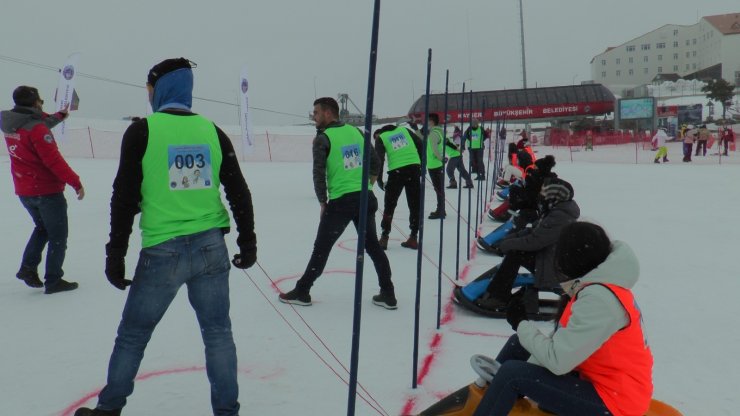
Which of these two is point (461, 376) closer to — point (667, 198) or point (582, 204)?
point (582, 204)

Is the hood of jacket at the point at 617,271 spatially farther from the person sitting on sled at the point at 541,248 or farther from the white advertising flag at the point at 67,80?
the white advertising flag at the point at 67,80

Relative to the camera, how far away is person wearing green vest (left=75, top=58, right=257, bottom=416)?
207 centimetres

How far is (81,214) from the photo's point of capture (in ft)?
29.0

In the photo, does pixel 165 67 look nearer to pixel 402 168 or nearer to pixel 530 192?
pixel 530 192

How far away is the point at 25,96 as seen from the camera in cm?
399

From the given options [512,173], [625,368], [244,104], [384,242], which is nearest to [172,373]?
[625,368]

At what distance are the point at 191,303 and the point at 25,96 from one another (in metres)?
2.82

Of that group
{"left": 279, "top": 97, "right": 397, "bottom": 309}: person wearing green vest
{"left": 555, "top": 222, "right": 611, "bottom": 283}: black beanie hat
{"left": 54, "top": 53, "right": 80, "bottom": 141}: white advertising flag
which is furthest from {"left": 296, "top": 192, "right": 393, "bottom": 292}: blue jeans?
{"left": 54, "top": 53, "right": 80, "bottom": 141}: white advertising flag

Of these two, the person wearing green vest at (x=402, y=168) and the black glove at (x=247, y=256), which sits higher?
the person wearing green vest at (x=402, y=168)

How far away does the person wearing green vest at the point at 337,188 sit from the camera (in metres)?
3.96

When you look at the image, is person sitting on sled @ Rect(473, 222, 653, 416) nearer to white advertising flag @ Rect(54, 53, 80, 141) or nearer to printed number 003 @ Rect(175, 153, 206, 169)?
printed number 003 @ Rect(175, 153, 206, 169)

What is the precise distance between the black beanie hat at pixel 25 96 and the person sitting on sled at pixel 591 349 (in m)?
3.90

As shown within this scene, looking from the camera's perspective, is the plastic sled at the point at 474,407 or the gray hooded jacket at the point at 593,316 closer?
the gray hooded jacket at the point at 593,316

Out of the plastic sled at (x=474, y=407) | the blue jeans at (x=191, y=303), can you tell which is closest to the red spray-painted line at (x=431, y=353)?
the plastic sled at (x=474, y=407)
